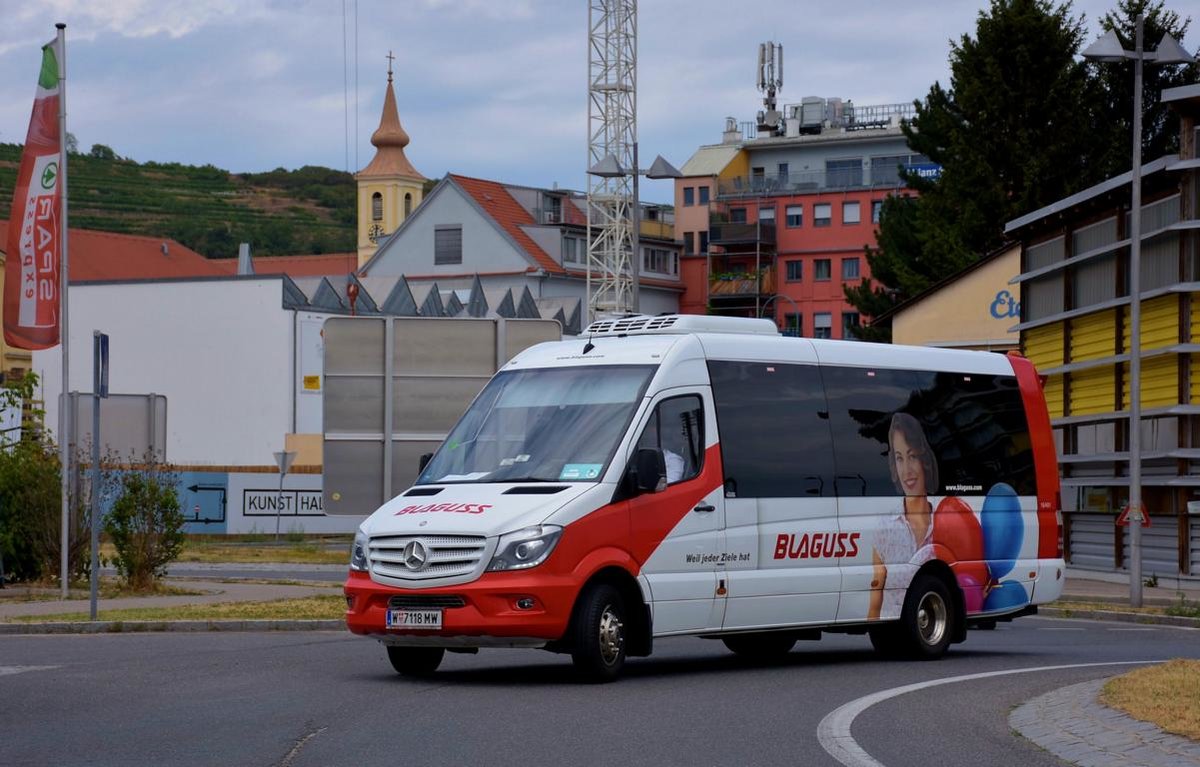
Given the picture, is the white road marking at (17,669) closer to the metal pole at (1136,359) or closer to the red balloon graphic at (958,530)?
the red balloon graphic at (958,530)

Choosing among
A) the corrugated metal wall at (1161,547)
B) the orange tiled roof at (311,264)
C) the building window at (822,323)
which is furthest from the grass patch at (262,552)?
the orange tiled roof at (311,264)

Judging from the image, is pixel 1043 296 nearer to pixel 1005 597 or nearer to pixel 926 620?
pixel 1005 597

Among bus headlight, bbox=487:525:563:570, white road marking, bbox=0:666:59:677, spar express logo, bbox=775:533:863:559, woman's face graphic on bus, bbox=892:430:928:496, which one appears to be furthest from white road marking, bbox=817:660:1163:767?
white road marking, bbox=0:666:59:677

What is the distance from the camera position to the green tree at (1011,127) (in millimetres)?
→ 62031

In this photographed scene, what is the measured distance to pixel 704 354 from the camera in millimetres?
15922

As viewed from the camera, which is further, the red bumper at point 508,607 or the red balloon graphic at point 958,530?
the red balloon graphic at point 958,530

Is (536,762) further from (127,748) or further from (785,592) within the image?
(785,592)

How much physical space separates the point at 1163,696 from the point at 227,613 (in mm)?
12141

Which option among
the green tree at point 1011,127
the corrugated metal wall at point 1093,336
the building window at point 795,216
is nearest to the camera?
the corrugated metal wall at point 1093,336

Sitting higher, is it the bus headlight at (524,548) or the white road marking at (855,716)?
the bus headlight at (524,548)

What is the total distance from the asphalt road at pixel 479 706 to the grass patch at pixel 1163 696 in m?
0.72

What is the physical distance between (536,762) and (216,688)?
4.57 metres

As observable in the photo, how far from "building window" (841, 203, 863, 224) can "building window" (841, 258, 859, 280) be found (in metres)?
2.52

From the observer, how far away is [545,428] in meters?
15.3
